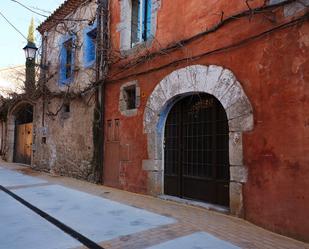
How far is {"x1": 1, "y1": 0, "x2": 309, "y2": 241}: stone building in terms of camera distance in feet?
13.2

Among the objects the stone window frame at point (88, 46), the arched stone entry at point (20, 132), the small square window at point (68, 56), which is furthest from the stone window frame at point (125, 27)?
the arched stone entry at point (20, 132)

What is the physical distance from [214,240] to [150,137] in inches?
120

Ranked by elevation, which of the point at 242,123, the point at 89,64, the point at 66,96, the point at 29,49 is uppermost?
the point at 29,49

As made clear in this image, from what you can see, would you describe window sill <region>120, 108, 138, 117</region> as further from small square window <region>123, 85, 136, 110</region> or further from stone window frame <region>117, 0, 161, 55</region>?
stone window frame <region>117, 0, 161, 55</region>

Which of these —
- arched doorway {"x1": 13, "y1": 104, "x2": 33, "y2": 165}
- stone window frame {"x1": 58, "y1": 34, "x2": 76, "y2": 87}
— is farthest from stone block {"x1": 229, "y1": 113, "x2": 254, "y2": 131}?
arched doorway {"x1": 13, "y1": 104, "x2": 33, "y2": 165}

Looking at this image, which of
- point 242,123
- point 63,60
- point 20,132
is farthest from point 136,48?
point 20,132

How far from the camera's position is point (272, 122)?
4195 mm

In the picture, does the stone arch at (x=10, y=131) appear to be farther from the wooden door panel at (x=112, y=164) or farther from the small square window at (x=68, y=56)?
the wooden door panel at (x=112, y=164)

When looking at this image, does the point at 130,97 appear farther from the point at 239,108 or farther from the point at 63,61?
the point at 63,61

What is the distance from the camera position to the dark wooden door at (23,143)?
1328 centimetres

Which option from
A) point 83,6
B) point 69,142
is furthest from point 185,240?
point 83,6

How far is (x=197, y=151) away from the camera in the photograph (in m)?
5.67

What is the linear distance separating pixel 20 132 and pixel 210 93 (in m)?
11.6

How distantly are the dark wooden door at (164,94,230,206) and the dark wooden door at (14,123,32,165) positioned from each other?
348 inches
